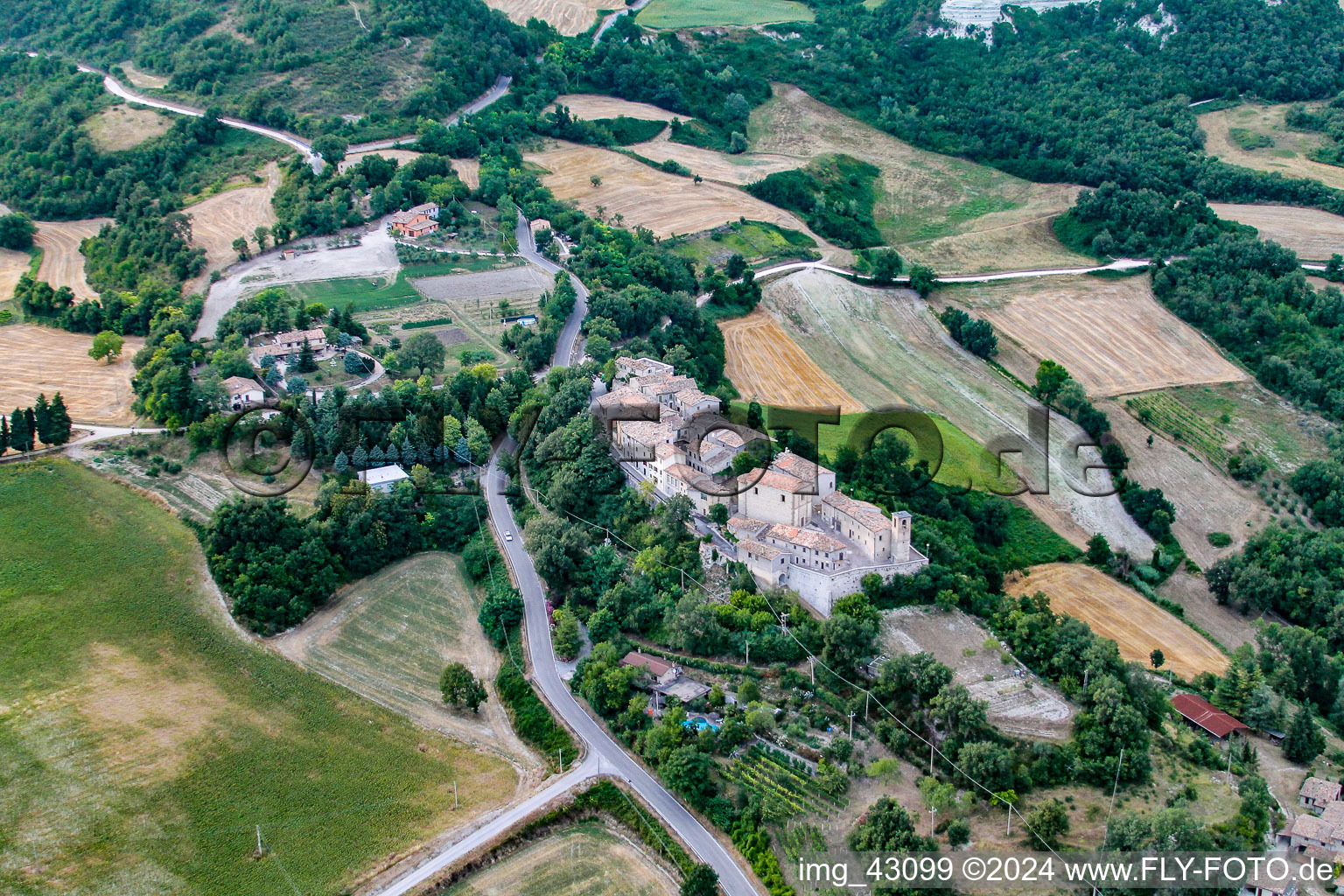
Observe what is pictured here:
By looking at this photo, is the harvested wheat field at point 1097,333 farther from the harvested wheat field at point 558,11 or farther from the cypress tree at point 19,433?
the cypress tree at point 19,433

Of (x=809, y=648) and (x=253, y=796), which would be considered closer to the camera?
(x=253, y=796)

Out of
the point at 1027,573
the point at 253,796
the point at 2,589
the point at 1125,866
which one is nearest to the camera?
the point at 1125,866

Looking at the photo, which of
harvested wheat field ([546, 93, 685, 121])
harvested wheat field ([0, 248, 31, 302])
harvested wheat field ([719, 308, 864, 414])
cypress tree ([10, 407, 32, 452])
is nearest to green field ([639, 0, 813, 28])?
harvested wheat field ([546, 93, 685, 121])

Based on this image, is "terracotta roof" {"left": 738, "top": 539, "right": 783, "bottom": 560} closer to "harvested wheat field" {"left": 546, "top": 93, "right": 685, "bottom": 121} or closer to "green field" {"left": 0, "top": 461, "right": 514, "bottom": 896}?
"green field" {"left": 0, "top": 461, "right": 514, "bottom": 896}

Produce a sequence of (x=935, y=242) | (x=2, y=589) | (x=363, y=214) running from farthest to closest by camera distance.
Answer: (x=935, y=242) < (x=363, y=214) < (x=2, y=589)

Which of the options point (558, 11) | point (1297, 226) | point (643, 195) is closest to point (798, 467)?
point (643, 195)

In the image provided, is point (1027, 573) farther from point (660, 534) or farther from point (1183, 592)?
point (660, 534)

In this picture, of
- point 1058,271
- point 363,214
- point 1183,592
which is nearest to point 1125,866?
point 1183,592
